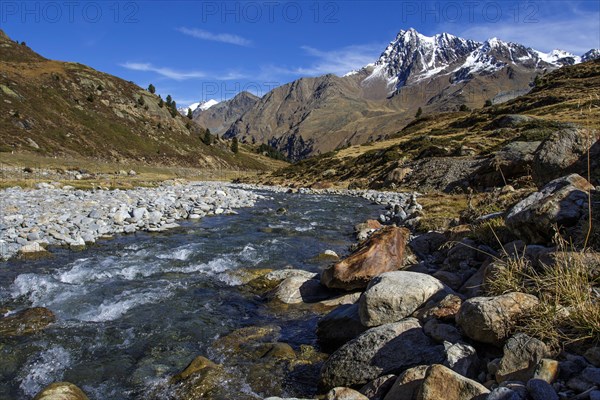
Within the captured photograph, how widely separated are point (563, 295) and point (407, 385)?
212cm

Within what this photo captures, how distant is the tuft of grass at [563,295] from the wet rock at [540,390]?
822 mm

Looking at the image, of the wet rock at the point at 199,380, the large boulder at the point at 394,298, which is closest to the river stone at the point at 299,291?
the large boulder at the point at 394,298

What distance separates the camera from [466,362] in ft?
15.3

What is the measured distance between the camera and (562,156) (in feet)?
35.7

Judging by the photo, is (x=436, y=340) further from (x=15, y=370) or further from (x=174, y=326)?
(x=15, y=370)

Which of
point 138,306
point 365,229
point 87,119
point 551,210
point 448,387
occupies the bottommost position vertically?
point 138,306

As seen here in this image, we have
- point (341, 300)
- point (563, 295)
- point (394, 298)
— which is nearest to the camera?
point (563, 295)

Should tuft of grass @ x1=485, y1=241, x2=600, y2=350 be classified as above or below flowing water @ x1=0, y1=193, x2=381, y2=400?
above

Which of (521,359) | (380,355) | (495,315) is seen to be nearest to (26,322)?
(380,355)

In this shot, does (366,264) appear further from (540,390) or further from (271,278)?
(540,390)

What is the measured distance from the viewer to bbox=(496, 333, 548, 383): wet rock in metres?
4.07

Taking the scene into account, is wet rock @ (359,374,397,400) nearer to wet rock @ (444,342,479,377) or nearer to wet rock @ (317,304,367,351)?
wet rock @ (444,342,479,377)

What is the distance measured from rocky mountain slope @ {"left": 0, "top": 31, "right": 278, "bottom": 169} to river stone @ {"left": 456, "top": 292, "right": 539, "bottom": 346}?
221 ft

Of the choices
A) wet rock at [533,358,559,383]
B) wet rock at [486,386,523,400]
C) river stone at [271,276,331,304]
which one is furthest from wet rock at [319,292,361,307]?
wet rock at [486,386,523,400]
